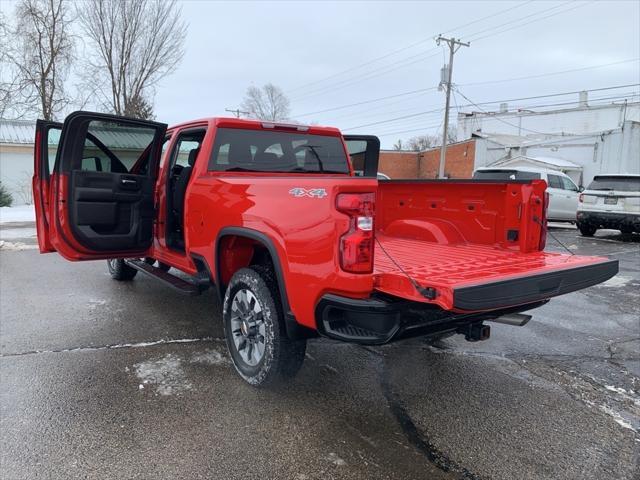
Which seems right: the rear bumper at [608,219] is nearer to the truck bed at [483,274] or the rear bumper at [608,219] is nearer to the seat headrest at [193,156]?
the truck bed at [483,274]

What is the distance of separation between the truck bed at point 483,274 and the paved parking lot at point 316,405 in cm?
94

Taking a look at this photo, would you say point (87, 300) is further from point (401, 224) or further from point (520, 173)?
point (520, 173)

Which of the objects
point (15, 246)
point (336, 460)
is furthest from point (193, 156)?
→ point (15, 246)

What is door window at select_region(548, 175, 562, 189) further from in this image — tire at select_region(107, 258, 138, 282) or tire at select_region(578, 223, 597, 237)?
tire at select_region(107, 258, 138, 282)

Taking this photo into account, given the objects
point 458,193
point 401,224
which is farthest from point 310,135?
point 458,193

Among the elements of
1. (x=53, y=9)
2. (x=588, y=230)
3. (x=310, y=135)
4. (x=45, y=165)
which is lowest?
(x=588, y=230)

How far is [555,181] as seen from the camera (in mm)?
15977

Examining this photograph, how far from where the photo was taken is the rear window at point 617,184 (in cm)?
1215

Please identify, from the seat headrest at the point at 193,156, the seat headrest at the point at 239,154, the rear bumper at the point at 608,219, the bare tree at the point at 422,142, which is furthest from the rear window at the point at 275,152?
the bare tree at the point at 422,142

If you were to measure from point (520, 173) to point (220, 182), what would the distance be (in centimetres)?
1150

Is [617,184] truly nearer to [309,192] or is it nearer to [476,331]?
[476,331]

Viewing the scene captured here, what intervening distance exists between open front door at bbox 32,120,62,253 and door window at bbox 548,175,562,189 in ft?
48.4

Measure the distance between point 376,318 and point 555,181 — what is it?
15.3 meters

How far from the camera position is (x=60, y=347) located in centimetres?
452
